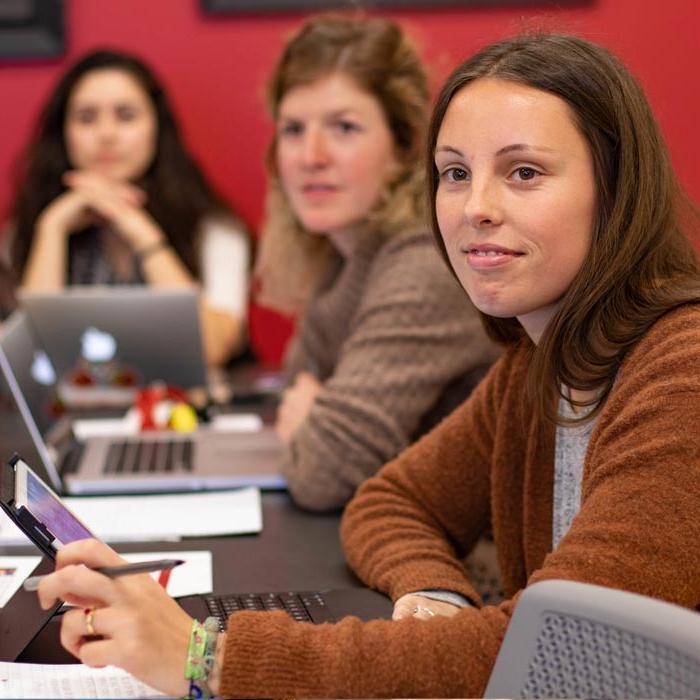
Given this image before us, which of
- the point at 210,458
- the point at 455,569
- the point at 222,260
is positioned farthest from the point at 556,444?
the point at 222,260

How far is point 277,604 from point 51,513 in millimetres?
333

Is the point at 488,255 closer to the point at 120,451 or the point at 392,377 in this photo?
the point at 392,377

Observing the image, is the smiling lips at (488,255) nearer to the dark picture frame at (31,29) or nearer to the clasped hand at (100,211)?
the clasped hand at (100,211)

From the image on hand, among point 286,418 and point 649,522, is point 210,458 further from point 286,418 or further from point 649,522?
point 649,522

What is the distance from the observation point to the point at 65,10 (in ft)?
10.5

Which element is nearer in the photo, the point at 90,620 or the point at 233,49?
the point at 90,620

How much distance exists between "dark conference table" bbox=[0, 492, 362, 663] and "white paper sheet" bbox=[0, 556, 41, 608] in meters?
0.04

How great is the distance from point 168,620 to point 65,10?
8.59ft

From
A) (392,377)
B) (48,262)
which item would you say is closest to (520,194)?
(392,377)

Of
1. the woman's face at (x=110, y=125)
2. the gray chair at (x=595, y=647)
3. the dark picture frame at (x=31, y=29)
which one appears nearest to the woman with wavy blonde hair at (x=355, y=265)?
the gray chair at (x=595, y=647)

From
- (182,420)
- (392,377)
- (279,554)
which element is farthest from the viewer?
(182,420)

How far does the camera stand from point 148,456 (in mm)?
1851

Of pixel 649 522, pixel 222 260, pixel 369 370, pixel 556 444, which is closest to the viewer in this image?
pixel 649 522

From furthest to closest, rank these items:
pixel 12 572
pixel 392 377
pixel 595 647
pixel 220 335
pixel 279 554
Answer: pixel 220 335, pixel 392 377, pixel 279 554, pixel 12 572, pixel 595 647
